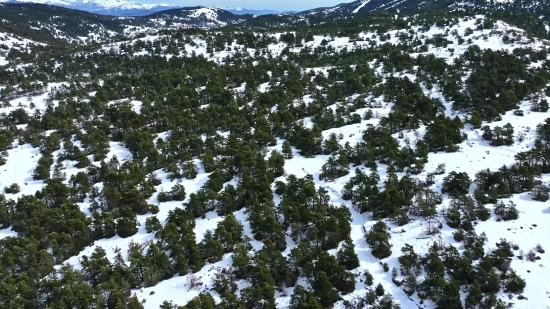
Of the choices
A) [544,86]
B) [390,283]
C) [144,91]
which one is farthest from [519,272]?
[144,91]

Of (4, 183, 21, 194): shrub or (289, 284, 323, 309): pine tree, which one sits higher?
(4, 183, 21, 194): shrub

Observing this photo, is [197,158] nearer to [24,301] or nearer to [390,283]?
[24,301]

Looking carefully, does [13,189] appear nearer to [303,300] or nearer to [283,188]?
[283,188]

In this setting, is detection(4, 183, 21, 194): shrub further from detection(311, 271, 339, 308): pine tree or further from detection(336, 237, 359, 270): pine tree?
detection(336, 237, 359, 270): pine tree

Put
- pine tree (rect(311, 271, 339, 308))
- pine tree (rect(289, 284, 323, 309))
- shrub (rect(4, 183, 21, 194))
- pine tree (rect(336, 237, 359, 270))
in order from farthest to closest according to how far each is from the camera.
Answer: shrub (rect(4, 183, 21, 194)) < pine tree (rect(336, 237, 359, 270)) < pine tree (rect(311, 271, 339, 308)) < pine tree (rect(289, 284, 323, 309))

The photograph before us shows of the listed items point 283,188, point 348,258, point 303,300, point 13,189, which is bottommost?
point 348,258

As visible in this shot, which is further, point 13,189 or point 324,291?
point 13,189

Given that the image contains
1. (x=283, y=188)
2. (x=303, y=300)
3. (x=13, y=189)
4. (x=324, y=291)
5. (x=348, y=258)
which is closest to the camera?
(x=303, y=300)

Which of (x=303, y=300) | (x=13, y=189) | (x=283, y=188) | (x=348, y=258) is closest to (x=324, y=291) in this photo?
(x=303, y=300)

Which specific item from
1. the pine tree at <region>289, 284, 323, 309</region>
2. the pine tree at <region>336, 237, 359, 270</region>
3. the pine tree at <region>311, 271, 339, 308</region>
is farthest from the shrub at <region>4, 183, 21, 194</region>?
the pine tree at <region>336, 237, 359, 270</region>

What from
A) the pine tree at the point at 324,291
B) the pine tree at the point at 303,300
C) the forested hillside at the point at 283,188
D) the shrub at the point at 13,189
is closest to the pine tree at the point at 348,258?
the forested hillside at the point at 283,188
